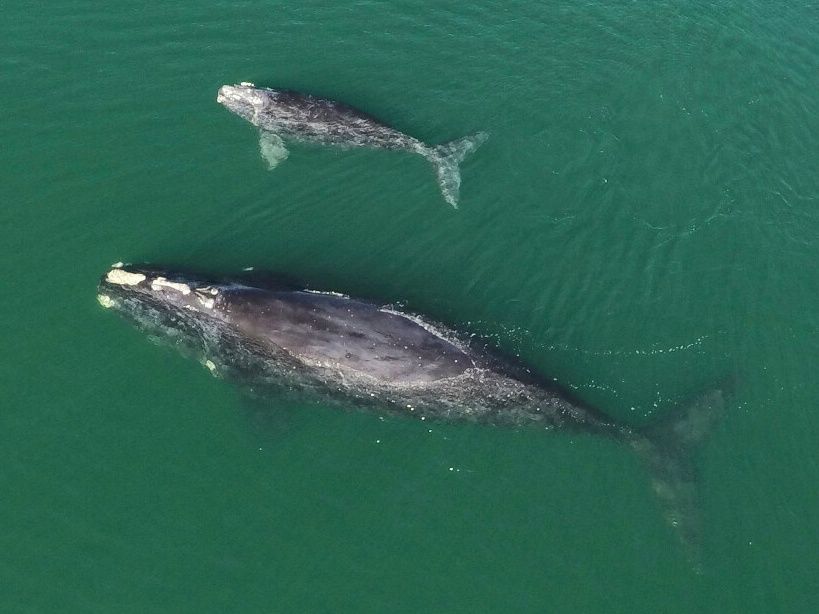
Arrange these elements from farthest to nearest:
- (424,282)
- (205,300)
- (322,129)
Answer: (322,129) < (424,282) < (205,300)

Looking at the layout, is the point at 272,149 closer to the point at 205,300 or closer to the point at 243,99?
the point at 243,99

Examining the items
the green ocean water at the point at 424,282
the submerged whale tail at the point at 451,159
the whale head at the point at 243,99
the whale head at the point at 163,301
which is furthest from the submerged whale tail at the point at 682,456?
the whale head at the point at 243,99

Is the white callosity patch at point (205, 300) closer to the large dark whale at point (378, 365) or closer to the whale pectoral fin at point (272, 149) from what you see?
the large dark whale at point (378, 365)

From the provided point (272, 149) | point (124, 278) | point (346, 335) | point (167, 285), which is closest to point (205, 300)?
point (167, 285)

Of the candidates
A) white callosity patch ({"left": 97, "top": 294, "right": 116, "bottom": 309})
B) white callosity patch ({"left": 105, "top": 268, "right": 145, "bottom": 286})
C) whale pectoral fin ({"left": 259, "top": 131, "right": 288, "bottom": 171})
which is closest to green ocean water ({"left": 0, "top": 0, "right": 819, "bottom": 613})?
whale pectoral fin ({"left": 259, "top": 131, "right": 288, "bottom": 171})

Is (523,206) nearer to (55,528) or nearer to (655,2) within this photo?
(655,2)

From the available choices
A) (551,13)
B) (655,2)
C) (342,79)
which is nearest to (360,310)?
(342,79)
